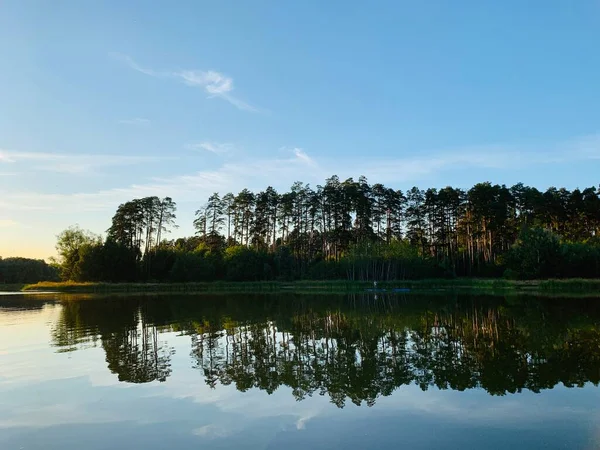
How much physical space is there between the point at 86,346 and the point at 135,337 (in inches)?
91.9

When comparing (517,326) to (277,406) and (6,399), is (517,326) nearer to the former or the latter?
(277,406)

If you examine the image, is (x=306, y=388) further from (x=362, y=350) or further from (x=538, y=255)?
(x=538, y=255)

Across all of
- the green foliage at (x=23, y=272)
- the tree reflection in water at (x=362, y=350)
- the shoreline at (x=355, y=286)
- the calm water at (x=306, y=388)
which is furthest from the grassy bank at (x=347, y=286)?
the green foliage at (x=23, y=272)

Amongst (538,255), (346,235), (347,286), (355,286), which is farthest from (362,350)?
(346,235)

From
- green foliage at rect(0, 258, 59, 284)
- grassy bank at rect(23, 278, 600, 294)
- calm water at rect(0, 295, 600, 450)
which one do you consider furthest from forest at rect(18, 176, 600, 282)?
calm water at rect(0, 295, 600, 450)

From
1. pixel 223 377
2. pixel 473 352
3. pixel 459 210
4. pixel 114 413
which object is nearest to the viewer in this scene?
pixel 114 413

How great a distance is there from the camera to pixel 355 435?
775cm

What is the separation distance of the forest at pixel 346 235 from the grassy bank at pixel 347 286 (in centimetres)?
607

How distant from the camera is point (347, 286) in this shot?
61094 mm

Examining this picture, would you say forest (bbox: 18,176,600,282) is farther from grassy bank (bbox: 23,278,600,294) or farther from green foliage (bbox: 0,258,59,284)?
green foliage (bbox: 0,258,59,284)

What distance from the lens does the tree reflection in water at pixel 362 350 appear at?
11.2 meters

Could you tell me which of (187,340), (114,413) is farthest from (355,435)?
(187,340)

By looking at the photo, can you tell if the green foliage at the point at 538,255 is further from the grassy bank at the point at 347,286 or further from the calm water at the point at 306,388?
the calm water at the point at 306,388

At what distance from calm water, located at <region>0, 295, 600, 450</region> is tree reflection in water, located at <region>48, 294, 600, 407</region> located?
0.27 ft
